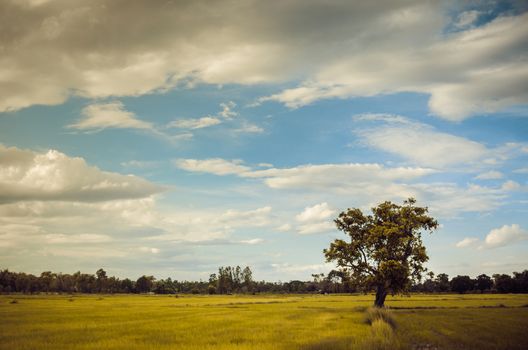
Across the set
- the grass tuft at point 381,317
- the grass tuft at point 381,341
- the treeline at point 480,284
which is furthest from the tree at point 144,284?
the grass tuft at point 381,341

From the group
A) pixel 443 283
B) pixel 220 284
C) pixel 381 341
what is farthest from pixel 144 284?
pixel 381 341

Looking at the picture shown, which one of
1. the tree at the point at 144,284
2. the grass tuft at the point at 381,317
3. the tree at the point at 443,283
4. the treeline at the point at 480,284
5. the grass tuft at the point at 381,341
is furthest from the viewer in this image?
the tree at the point at 144,284

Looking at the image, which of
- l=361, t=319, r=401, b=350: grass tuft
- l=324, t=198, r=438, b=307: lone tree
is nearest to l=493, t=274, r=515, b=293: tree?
l=324, t=198, r=438, b=307: lone tree

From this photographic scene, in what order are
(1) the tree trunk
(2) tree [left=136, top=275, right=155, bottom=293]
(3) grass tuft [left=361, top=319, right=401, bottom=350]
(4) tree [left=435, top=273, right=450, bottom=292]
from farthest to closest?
(2) tree [left=136, top=275, right=155, bottom=293] → (4) tree [left=435, top=273, right=450, bottom=292] → (1) the tree trunk → (3) grass tuft [left=361, top=319, right=401, bottom=350]

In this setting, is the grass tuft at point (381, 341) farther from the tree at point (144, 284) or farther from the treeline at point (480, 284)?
the tree at point (144, 284)

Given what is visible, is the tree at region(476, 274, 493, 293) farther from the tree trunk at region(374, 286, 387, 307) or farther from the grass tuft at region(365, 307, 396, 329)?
the grass tuft at region(365, 307, 396, 329)

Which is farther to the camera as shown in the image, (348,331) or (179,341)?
(348,331)

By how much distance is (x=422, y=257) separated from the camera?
161 feet

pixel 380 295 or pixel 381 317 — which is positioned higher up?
pixel 380 295

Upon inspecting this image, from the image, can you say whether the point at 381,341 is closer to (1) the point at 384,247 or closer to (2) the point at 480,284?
(1) the point at 384,247

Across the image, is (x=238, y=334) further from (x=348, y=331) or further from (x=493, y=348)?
(x=493, y=348)

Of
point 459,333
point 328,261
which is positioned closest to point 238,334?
point 459,333

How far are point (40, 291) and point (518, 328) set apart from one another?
18203cm

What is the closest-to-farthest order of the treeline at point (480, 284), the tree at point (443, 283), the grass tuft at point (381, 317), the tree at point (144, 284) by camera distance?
the grass tuft at point (381, 317), the treeline at point (480, 284), the tree at point (443, 283), the tree at point (144, 284)
